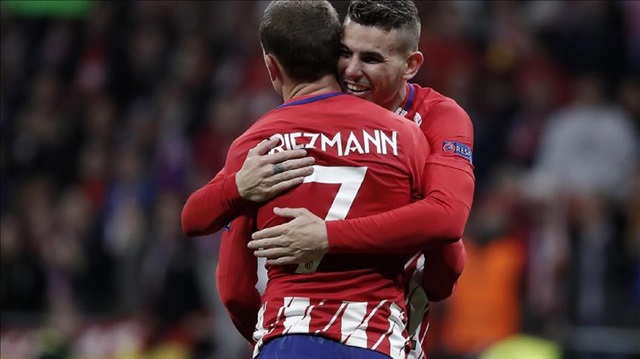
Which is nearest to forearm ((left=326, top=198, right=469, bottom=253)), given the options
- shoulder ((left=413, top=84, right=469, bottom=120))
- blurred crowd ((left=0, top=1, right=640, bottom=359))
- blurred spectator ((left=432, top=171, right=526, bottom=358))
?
shoulder ((left=413, top=84, right=469, bottom=120))

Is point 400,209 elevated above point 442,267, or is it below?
above

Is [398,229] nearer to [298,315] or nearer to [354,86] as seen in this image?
[298,315]

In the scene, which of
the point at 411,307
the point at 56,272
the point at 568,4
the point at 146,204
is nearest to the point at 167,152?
the point at 146,204

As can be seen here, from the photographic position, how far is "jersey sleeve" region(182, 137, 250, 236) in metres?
3.56

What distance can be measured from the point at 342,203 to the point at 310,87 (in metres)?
0.38

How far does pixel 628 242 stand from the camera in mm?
8312

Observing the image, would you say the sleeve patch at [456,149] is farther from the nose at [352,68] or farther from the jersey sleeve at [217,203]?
the jersey sleeve at [217,203]

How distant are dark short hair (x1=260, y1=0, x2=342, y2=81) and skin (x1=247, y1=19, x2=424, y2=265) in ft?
0.24

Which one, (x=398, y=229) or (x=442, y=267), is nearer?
(x=398, y=229)

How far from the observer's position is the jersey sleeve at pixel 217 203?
11.7 feet

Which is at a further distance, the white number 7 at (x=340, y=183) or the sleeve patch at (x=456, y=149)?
the sleeve patch at (x=456, y=149)

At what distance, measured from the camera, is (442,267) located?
12.6ft

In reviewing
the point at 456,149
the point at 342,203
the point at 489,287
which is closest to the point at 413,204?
the point at 342,203

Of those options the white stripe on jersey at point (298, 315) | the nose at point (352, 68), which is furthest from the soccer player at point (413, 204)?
the white stripe on jersey at point (298, 315)
